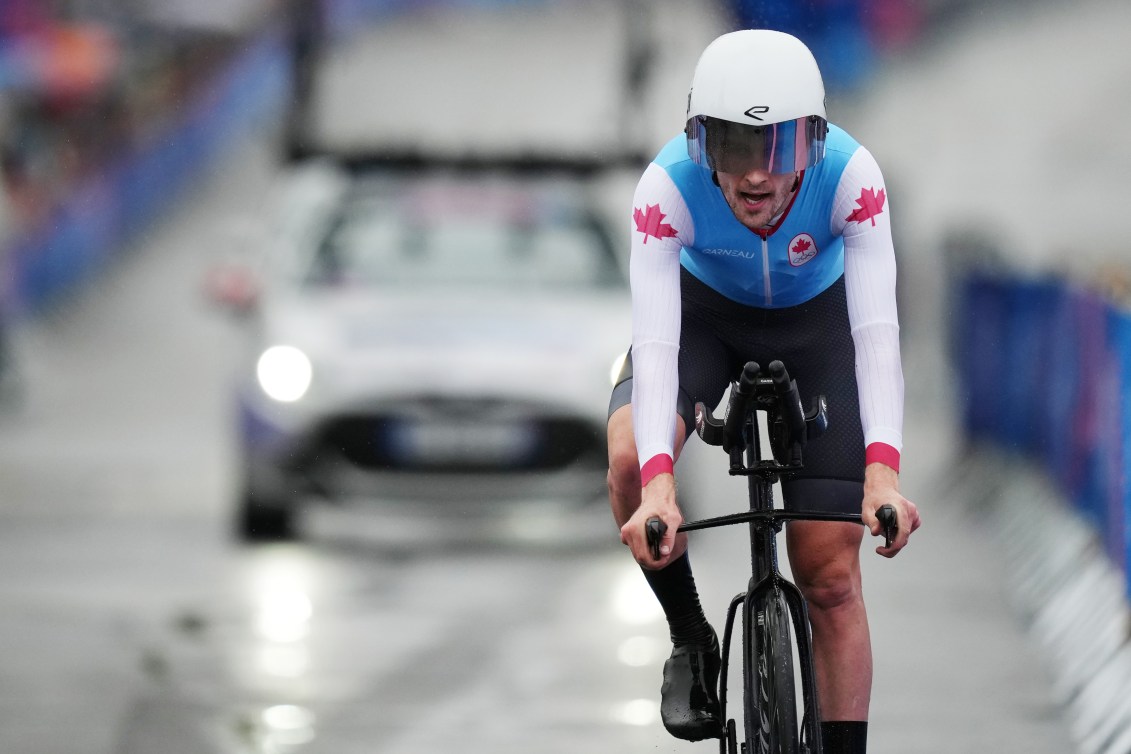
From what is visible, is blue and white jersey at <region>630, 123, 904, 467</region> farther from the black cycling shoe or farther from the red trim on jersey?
the black cycling shoe

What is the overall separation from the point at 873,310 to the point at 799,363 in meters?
0.41

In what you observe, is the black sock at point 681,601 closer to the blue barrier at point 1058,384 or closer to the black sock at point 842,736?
the black sock at point 842,736

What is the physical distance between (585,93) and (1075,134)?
11.4 m

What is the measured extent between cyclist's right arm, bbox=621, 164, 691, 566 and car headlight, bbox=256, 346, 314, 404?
6957 millimetres

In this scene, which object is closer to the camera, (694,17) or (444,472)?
(444,472)

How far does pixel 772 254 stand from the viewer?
5.43m

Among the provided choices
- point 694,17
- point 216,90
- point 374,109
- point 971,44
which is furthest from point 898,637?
point 971,44

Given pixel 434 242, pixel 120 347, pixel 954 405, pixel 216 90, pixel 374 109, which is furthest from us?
pixel 374 109

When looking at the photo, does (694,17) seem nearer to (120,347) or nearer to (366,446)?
(366,446)

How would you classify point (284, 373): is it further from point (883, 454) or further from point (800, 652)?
point (883, 454)

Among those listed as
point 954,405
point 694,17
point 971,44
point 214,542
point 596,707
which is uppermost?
point 971,44

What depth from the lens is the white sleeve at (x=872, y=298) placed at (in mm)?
5230

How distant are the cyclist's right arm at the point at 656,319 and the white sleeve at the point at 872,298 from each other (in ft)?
1.14

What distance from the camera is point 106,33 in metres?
47.6
